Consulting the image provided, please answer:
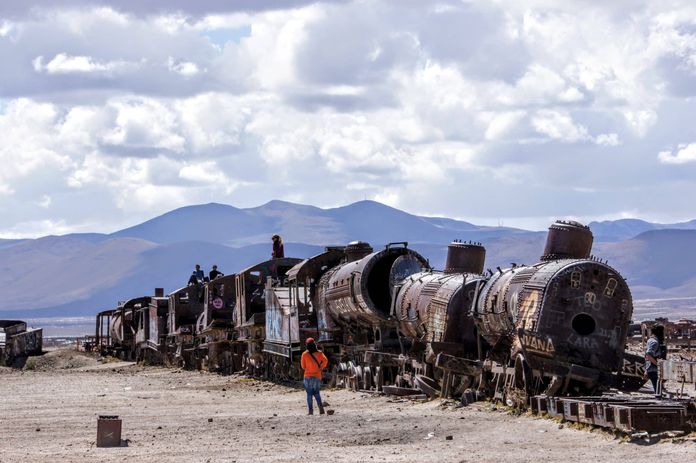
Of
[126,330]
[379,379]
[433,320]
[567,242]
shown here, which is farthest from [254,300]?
[126,330]

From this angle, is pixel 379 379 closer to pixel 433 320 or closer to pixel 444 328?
pixel 433 320

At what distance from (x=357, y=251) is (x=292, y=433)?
1486 cm

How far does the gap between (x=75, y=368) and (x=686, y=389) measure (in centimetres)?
3644

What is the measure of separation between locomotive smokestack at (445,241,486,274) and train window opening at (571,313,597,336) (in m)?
7.24

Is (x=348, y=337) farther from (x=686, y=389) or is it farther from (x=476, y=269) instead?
(x=686, y=389)

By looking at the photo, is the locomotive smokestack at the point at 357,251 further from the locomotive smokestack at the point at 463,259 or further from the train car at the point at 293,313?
the locomotive smokestack at the point at 463,259

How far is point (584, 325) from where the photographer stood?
75.0 ft

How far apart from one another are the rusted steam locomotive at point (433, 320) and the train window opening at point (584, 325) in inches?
1.0

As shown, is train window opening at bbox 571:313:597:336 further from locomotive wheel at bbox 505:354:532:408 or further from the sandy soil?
the sandy soil

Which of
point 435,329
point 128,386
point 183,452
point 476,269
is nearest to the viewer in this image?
point 183,452

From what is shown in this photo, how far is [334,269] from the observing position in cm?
3566

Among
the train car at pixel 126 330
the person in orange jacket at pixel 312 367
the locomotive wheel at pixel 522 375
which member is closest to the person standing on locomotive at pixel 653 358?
the locomotive wheel at pixel 522 375

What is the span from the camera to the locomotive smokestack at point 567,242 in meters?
24.9

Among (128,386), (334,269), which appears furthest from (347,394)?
(128,386)
